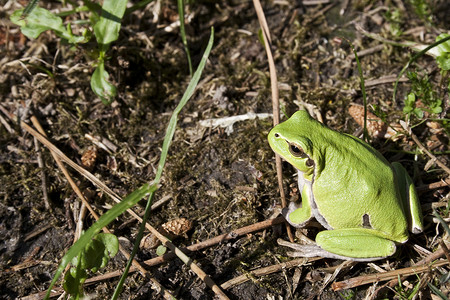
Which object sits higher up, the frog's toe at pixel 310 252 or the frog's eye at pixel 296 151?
the frog's eye at pixel 296 151

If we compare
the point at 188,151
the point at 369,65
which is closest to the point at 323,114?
the point at 369,65

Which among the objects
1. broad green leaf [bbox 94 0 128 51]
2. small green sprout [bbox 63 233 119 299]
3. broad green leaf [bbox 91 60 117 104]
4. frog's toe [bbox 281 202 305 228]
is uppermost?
broad green leaf [bbox 94 0 128 51]

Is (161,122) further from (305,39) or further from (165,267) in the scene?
(305,39)

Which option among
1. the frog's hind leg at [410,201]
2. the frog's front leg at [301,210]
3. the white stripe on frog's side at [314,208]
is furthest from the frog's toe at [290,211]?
the frog's hind leg at [410,201]

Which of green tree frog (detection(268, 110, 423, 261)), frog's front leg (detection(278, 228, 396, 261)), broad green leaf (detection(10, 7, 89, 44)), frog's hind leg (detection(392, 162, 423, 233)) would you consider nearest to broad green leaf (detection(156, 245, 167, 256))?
green tree frog (detection(268, 110, 423, 261))

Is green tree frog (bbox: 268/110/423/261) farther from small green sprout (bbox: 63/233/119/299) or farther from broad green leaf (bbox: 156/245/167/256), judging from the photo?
small green sprout (bbox: 63/233/119/299)

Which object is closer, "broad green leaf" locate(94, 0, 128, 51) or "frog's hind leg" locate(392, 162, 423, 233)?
"frog's hind leg" locate(392, 162, 423, 233)

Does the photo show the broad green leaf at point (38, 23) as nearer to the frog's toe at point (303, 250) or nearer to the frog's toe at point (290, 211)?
the frog's toe at point (290, 211)
